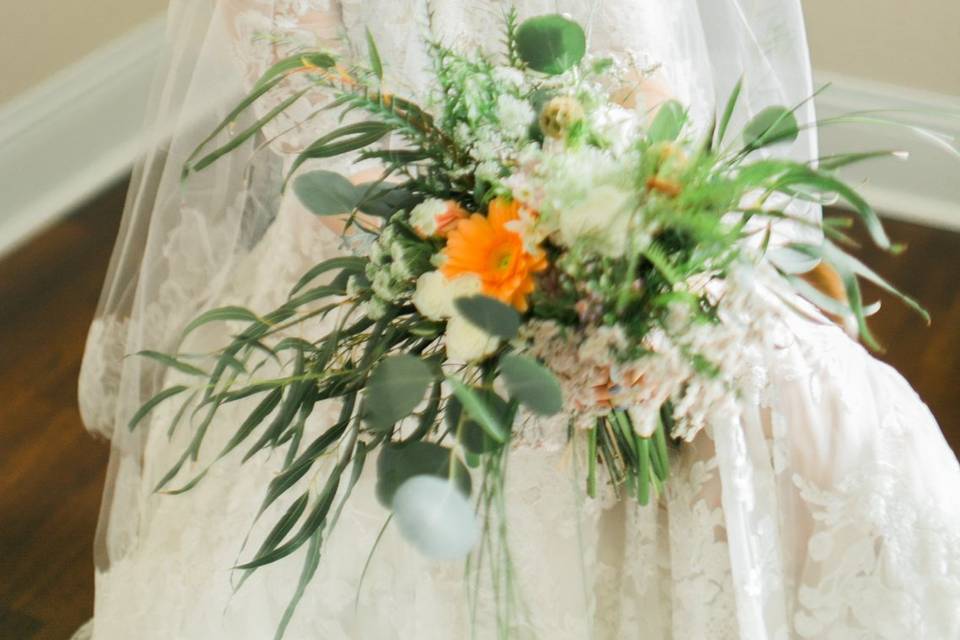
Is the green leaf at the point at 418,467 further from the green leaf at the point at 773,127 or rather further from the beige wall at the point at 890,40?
the beige wall at the point at 890,40

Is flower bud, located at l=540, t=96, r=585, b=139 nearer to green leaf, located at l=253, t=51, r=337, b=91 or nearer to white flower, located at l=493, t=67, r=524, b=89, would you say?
white flower, located at l=493, t=67, r=524, b=89

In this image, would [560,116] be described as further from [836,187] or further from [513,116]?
[836,187]

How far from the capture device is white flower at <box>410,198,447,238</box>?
0.75m

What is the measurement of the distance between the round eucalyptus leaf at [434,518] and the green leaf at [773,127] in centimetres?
34

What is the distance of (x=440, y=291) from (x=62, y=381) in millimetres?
1371

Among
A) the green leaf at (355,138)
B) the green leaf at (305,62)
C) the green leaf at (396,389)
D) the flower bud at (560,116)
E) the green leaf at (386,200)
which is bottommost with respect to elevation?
the green leaf at (396,389)

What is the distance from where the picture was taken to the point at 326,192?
794mm

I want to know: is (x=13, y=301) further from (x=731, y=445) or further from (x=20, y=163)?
(x=731, y=445)

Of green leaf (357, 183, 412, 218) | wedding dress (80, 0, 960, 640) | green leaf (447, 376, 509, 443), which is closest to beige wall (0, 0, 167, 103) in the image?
wedding dress (80, 0, 960, 640)

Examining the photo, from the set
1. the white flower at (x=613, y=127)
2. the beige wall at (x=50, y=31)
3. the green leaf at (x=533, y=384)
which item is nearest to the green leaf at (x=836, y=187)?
the white flower at (x=613, y=127)

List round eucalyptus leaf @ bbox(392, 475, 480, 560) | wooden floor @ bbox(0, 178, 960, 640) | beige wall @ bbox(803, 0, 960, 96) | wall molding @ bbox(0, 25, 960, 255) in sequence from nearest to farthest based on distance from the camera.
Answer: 1. round eucalyptus leaf @ bbox(392, 475, 480, 560)
2. wooden floor @ bbox(0, 178, 960, 640)
3. beige wall @ bbox(803, 0, 960, 96)
4. wall molding @ bbox(0, 25, 960, 255)

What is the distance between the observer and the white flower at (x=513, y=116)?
2.41 feet

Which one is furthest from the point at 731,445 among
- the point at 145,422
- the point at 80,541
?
the point at 80,541

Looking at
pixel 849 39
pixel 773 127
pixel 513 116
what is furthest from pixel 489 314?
pixel 849 39
